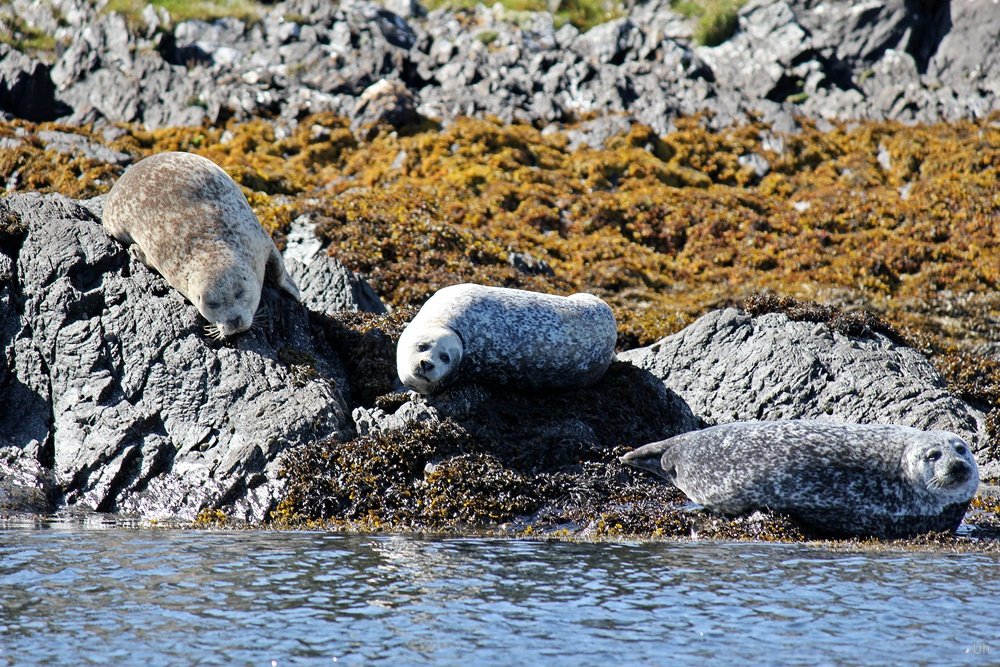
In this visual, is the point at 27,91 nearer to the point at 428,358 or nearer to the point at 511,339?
the point at 511,339

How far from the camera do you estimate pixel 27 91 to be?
24438 millimetres

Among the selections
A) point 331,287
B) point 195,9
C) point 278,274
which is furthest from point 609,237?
point 195,9

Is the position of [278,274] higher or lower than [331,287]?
lower

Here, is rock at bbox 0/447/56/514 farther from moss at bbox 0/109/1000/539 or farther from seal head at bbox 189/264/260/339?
moss at bbox 0/109/1000/539

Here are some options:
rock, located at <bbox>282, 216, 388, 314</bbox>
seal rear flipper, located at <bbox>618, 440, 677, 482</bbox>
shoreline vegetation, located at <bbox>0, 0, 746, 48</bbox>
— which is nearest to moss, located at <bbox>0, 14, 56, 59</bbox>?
shoreline vegetation, located at <bbox>0, 0, 746, 48</bbox>

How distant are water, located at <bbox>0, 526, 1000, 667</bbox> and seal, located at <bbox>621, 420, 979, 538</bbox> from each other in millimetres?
690

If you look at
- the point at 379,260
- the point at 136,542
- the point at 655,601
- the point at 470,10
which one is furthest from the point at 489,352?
the point at 470,10

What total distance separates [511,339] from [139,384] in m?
3.12

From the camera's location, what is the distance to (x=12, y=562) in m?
5.70

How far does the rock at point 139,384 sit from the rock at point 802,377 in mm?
4088

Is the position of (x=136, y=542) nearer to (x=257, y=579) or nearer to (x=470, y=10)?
(x=257, y=579)

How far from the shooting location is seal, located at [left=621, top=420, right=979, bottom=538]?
23.2 feet

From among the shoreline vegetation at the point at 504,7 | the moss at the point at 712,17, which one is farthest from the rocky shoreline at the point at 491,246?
the shoreline vegetation at the point at 504,7

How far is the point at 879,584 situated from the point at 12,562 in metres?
4.68
